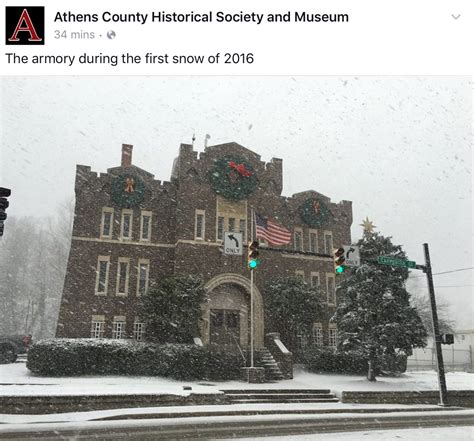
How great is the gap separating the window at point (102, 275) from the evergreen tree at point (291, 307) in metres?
9.83

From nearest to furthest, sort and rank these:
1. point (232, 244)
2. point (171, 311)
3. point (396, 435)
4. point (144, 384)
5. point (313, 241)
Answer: point (396, 435), point (232, 244), point (144, 384), point (171, 311), point (313, 241)

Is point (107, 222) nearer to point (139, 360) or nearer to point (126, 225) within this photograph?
point (126, 225)

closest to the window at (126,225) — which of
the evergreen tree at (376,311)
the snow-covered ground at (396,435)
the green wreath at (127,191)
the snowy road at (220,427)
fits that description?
the green wreath at (127,191)

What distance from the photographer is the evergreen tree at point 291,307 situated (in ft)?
90.1

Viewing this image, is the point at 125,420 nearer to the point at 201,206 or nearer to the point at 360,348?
the point at 360,348

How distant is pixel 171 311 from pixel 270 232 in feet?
22.6

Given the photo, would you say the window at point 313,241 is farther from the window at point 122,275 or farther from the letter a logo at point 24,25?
the letter a logo at point 24,25

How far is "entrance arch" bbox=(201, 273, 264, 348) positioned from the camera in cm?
2756

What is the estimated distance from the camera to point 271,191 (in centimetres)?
3167

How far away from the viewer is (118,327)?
27875mm

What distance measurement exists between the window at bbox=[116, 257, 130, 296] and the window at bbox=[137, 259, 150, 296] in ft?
2.43

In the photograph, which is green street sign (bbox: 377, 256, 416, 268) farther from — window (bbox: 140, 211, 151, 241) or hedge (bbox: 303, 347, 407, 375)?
window (bbox: 140, 211, 151, 241)

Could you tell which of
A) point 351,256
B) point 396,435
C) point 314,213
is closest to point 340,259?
point 351,256

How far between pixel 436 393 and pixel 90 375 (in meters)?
15.4
